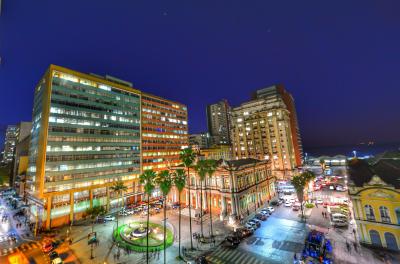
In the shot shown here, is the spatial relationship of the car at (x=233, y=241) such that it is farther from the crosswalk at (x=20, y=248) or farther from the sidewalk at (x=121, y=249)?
the crosswalk at (x=20, y=248)

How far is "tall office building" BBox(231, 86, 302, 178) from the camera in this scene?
354ft

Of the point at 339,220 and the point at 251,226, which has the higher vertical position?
the point at 339,220

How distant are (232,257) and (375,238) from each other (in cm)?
2773

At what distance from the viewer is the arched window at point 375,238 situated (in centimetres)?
3373

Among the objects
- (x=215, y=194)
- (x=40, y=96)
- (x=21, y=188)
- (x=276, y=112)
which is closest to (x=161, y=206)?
(x=215, y=194)

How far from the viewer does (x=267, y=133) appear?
11381 cm

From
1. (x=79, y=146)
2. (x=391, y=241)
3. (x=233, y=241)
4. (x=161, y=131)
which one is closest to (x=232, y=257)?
(x=233, y=241)

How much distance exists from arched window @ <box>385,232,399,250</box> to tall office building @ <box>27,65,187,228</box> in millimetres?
78575

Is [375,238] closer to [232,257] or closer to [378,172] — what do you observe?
[378,172]

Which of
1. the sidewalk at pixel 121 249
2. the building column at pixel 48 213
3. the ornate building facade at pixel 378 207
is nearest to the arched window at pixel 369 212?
the ornate building facade at pixel 378 207

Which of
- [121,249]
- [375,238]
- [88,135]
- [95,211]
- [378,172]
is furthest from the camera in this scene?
[88,135]

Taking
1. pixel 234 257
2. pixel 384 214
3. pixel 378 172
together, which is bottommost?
pixel 234 257

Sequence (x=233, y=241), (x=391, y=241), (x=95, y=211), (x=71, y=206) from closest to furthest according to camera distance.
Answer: (x=391, y=241)
(x=233, y=241)
(x=71, y=206)
(x=95, y=211)

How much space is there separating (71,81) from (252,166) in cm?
7432
